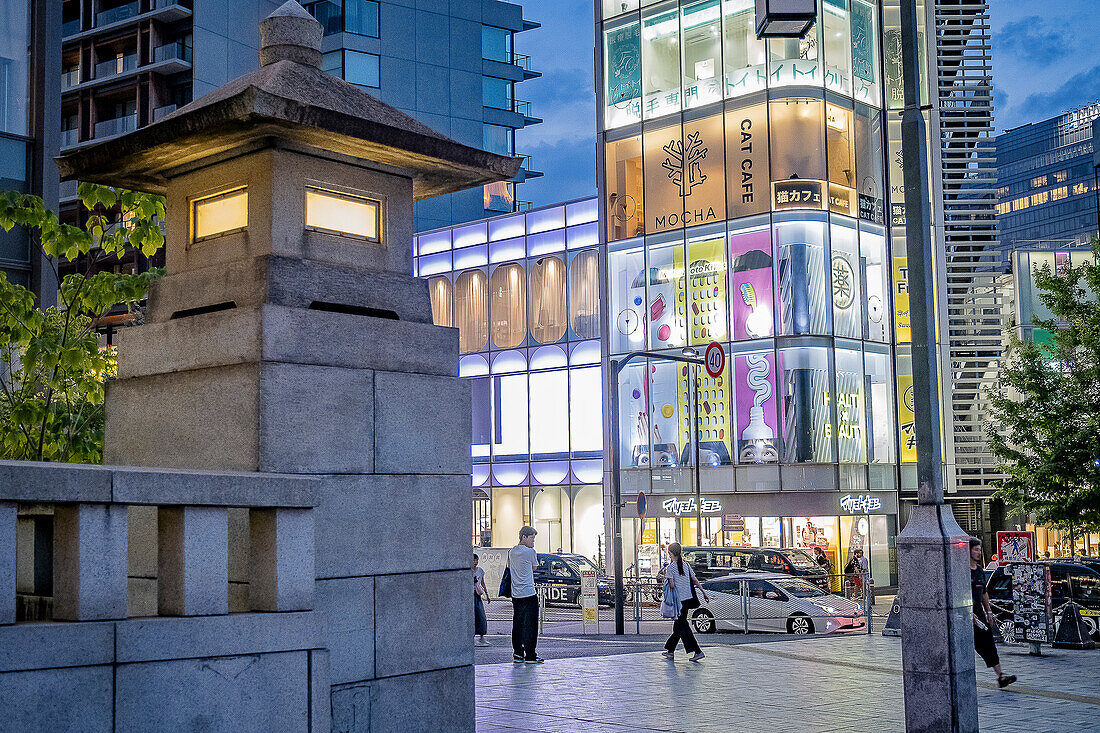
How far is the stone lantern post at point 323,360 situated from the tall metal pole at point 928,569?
13.1 ft

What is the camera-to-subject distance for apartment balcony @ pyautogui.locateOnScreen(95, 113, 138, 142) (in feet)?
201

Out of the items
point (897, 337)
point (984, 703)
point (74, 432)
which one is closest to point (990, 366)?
point (897, 337)

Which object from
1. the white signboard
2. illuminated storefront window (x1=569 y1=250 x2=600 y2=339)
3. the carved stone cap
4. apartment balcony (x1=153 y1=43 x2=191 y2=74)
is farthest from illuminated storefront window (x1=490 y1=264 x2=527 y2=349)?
the carved stone cap

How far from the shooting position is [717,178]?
44.1 m

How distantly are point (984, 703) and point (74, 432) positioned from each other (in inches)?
393

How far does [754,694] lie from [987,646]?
328 centimetres

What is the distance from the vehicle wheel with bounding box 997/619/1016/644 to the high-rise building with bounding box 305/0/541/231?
4582 cm

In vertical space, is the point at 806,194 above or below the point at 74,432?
above

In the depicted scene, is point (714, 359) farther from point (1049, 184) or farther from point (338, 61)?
point (1049, 184)

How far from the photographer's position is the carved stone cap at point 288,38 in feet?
30.0

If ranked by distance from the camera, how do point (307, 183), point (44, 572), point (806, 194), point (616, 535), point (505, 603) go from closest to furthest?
point (44, 572)
point (307, 183)
point (616, 535)
point (505, 603)
point (806, 194)

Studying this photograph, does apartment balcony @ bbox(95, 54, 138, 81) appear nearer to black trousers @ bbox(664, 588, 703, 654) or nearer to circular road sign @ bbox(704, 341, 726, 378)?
circular road sign @ bbox(704, 341, 726, 378)

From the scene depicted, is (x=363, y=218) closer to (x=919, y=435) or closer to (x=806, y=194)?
(x=919, y=435)

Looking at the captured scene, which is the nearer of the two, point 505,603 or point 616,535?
point 616,535
